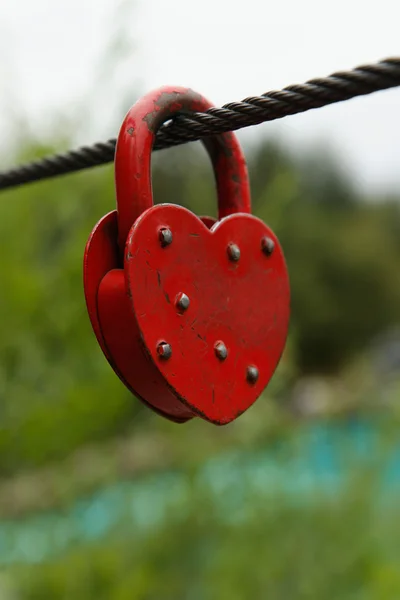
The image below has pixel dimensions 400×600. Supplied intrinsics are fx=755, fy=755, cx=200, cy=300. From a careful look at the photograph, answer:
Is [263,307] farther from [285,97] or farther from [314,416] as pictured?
[314,416]

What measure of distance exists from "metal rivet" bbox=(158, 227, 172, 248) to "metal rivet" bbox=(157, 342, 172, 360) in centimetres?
7

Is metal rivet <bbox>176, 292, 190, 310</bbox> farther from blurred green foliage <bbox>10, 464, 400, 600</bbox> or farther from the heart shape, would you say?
blurred green foliage <bbox>10, 464, 400, 600</bbox>

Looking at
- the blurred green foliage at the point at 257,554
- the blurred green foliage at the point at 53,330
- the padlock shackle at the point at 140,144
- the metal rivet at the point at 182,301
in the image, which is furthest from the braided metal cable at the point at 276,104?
the blurred green foliage at the point at 257,554

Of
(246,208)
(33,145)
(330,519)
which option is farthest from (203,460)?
(246,208)

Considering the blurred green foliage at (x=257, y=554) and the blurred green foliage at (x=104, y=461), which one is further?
the blurred green foliage at (x=257, y=554)

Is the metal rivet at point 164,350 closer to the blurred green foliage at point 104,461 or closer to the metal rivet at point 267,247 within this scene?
the metal rivet at point 267,247

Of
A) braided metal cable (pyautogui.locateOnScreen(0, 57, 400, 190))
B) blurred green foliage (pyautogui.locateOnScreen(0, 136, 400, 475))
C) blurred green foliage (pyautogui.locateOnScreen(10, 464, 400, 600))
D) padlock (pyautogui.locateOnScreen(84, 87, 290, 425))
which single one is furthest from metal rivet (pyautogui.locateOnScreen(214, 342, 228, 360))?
blurred green foliage (pyautogui.locateOnScreen(10, 464, 400, 600))

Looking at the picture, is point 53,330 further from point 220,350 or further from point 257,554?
point 220,350

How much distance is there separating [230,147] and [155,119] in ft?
0.36

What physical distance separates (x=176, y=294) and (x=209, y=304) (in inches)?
1.4

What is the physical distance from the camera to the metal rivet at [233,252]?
1.89 feet

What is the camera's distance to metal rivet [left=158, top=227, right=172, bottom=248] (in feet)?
1.69

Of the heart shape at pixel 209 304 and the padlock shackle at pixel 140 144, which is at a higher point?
the padlock shackle at pixel 140 144

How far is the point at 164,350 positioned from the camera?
504mm
